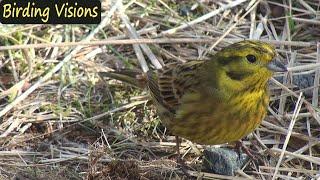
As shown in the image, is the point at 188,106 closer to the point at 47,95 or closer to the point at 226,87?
the point at 226,87

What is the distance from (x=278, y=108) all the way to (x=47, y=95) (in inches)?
57.5

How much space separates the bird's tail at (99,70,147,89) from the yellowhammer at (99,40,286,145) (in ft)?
1.60

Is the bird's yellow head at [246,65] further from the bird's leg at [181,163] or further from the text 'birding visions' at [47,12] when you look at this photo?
the text 'birding visions' at [47,12]

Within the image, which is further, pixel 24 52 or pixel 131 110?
pixel 24 52

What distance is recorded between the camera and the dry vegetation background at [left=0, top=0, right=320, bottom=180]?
13.3 ft

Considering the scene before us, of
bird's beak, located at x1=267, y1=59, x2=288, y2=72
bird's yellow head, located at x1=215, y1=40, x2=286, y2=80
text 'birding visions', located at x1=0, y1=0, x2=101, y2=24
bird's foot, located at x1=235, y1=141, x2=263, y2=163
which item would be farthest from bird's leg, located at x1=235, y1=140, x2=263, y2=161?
text 'birding visions', located at x1=0, y1=0, x2=101, y2=24

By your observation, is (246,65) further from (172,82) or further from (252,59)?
(172,82)

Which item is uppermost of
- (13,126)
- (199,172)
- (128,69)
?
(128,69)

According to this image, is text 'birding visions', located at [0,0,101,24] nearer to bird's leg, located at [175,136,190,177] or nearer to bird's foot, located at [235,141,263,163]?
bird's leg, located at [175,136,190,177]

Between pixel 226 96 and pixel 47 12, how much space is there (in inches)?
74.0

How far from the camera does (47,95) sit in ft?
15.2

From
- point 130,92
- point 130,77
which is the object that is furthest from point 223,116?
point 130,92

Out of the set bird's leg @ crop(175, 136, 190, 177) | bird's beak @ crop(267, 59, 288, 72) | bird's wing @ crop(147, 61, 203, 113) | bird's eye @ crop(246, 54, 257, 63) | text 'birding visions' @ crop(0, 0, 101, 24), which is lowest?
bird's leg @ crop(175, 136, 190, 177)

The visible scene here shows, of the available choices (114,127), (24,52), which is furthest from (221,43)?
(24,52)
